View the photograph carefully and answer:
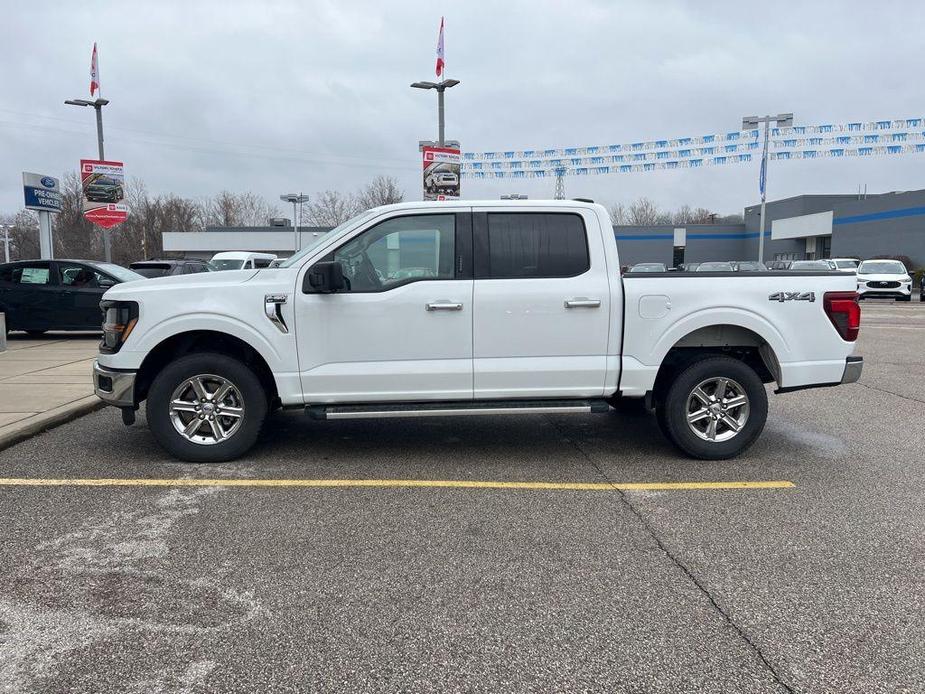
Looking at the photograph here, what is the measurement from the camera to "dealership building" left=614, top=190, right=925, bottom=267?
45656 mm

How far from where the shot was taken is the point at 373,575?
3.63m

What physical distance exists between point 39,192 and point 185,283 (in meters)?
16.2

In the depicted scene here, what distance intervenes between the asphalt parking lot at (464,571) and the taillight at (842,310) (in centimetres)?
111

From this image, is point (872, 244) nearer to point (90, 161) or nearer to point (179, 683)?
point (90, 161)

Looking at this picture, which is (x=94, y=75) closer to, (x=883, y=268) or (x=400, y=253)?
(x=400, y=253)

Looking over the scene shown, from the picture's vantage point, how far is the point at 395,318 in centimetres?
534

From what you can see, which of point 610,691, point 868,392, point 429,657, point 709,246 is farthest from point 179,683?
point 709,246

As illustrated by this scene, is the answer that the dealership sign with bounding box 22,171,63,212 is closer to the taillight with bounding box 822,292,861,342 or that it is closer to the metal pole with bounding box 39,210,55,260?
the metal pole with bounding box 39,210,55,260

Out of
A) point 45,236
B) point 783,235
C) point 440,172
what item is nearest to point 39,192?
point 45,236

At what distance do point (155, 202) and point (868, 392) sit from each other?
69.4 meters

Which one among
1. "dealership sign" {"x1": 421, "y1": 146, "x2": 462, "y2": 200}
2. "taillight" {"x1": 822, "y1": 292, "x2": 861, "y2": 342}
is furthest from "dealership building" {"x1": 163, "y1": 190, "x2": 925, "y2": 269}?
"taillight" {"x1": 822, "y1": 292, "x2": 861, "y2": 342}

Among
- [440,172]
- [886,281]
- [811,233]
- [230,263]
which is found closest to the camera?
[440,172]

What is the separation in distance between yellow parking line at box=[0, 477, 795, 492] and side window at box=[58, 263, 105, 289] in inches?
366

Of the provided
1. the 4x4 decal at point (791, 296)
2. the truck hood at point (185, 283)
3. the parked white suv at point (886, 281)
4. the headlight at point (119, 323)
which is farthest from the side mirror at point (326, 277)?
Answer: the parked white suv at point (886, 281)
